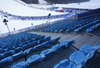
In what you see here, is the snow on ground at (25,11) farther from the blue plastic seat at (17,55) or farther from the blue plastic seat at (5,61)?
the blue plastic seat at (5,61)

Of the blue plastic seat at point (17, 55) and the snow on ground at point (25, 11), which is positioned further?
the snow on ground at point (25, 11)

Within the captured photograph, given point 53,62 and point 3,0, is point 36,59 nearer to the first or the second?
point 53,62

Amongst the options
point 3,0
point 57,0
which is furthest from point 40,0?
point 3,0

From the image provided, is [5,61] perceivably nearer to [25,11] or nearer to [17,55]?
[17,55]

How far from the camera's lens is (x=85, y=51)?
3.31 meters

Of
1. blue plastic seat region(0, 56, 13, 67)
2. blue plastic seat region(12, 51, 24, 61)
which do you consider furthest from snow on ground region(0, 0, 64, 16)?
blue plastic seat region(0, 56, 13, 67)

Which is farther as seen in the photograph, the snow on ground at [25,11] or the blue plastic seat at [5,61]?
the snow on ground at [25,11]

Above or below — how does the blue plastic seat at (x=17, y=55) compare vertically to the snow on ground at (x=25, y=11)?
below

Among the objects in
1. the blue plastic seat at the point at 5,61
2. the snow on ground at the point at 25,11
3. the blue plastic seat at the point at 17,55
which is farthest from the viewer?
the snow on ground at the point at 25,11

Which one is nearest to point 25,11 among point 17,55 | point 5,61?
point 17,55

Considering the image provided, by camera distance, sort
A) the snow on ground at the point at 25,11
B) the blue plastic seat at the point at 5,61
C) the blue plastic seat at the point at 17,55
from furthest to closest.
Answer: the snow on ground at the point at 25,11 < the blue plastic seat at the point at 17,55 < the blue plastic seat at the point at 5,61

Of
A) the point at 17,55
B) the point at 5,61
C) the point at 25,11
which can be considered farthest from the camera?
the point at 25,11

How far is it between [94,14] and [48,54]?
15575 millimetres

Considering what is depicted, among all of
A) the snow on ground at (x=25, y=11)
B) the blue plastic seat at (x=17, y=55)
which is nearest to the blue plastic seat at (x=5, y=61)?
the blue plastic seat at (x=17, y=55)
